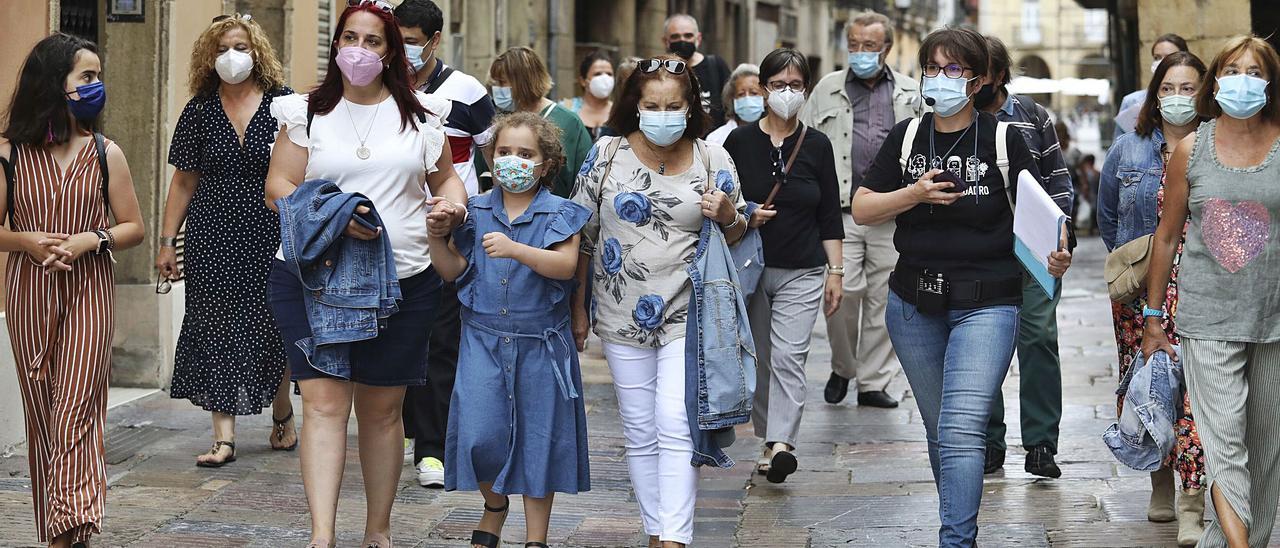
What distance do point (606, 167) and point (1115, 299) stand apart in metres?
1.87

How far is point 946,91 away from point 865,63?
358 centimetres

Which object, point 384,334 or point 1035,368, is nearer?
point 384,334

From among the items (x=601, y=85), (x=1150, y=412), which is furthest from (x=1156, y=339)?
(x=601, y=85)

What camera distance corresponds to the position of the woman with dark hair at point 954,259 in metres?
5.86

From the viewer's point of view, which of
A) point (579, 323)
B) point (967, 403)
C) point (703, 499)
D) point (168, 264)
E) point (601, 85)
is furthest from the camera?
point (601, 85)

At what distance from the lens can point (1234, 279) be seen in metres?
5.49

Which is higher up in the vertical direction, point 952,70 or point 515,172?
point 952,70

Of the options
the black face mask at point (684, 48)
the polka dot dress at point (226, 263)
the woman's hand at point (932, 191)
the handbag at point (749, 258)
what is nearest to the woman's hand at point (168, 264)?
the polka dot dress at point (226, 263)

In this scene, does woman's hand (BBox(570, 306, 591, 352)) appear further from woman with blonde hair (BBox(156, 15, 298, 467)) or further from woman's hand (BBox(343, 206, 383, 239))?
woman with blonde hair (BBox(156, 15, 298, 467))

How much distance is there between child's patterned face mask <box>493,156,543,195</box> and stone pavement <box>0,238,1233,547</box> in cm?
142

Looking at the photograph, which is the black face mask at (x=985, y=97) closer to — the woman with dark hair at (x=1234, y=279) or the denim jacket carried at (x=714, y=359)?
the woman with dark hair at (x=1234, y=279)

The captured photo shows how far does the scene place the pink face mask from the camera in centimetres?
569

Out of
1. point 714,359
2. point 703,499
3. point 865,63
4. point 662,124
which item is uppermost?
point 865,63

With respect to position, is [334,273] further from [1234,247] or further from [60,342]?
[1234,247]
